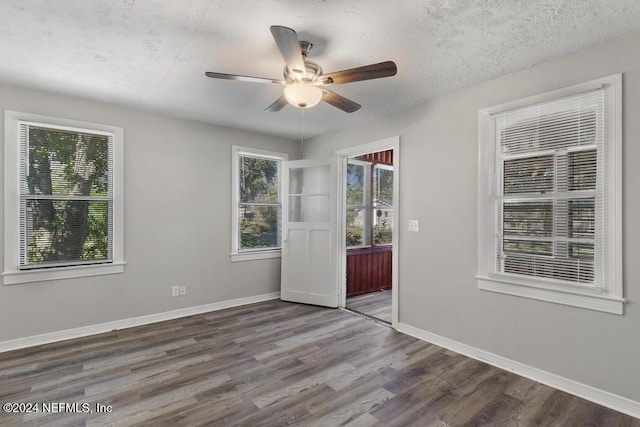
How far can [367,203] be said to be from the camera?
5.30 meters

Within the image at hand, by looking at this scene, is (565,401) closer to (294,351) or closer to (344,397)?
(344,397)

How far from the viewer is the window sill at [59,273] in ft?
9.48

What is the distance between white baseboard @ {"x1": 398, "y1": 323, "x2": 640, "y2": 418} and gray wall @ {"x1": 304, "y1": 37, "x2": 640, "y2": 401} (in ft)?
0.14

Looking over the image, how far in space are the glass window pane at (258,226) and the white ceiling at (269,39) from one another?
73.1 inches

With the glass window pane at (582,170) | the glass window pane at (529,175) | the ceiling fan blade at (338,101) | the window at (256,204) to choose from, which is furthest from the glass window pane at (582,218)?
the window at (256,204)

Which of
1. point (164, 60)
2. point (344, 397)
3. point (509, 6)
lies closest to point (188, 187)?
point (164, 60)

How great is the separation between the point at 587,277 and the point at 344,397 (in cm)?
192

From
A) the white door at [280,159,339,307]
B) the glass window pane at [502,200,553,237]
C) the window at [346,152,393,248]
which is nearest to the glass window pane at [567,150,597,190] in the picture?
the glass window pane at [502,200,553,237]

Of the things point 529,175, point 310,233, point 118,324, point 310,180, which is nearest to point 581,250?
point 529,175

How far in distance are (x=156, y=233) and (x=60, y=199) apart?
943 mm

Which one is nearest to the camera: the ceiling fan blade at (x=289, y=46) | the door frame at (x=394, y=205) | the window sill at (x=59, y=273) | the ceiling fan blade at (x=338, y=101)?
the ceiling fan blade at (x=289, y=46)

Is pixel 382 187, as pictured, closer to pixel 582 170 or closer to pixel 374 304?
pixel 374 304

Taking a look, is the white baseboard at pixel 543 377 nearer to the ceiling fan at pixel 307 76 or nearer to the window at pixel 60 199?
the ceiling fan at pixel 307 76

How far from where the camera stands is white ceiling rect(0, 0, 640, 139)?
5.81 feet
